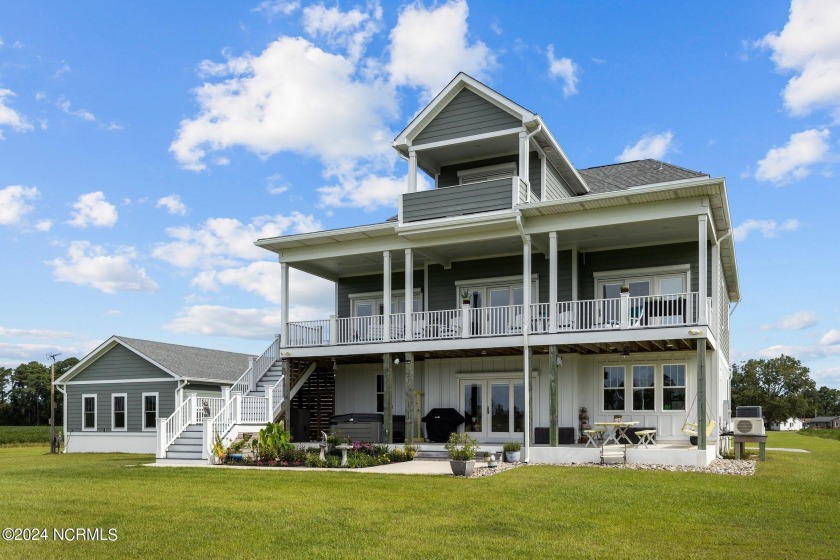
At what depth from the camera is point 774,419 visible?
8838 centimetres

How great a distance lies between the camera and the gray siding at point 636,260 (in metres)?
20.4

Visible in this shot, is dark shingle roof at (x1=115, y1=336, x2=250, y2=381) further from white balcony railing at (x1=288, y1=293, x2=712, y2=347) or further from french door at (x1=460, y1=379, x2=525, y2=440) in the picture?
french door at (x1=460, y1=379, x2=525, y2=440)

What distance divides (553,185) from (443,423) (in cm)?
740

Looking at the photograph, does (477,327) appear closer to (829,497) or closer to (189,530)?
(829,497)

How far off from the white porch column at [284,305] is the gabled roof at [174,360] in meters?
7.22

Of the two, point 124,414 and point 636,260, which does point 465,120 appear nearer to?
point 636,260

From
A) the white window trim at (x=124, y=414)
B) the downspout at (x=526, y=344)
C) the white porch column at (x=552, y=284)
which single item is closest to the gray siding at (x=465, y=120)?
the downspout at (x=526, y=344)

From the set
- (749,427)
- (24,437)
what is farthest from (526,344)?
(24,437)

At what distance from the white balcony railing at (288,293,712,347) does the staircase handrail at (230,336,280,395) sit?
5.08 feet

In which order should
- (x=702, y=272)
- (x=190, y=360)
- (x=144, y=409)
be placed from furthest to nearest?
(x=190, y=360), (x=144, y=409), (x=702, y=272)

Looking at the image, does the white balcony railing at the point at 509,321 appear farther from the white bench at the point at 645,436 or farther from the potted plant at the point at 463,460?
the potted plant at the point at 463,460

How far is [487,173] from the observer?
2234 centimetres

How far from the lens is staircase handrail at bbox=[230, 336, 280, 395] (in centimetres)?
2286

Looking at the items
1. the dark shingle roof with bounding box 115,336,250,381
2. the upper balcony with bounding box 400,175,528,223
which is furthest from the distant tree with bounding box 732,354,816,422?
the upper balcony with bounding box 400,175,528,223
